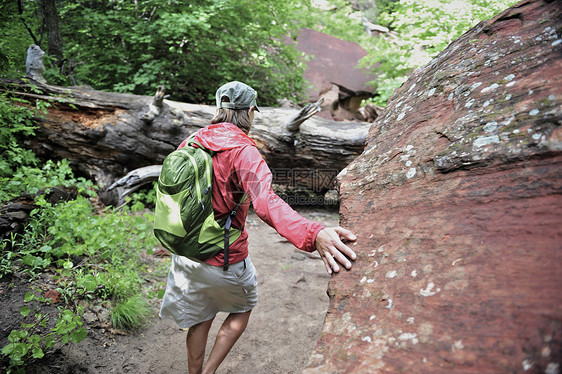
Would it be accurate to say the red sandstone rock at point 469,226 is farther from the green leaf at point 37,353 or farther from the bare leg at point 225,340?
the green leaf at point 37,353

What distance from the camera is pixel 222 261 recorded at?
2.25m

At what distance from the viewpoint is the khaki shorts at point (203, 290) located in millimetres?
2273

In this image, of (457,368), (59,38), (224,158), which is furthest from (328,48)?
(457,368)

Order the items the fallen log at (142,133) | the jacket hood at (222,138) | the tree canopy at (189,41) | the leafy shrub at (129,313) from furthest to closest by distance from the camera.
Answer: the tree canopy at (189,41) < the fallen log at (142,133) < the leafy shrub at (129,313) < the jacket hood at (222,138)

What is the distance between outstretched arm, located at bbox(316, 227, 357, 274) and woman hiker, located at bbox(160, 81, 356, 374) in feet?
1.07

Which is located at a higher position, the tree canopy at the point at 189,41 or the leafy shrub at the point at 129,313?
the tree canopy at the point at 189,41

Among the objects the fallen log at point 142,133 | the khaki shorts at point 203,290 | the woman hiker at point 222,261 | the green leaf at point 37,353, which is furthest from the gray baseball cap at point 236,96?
the fallen log at point 142,133

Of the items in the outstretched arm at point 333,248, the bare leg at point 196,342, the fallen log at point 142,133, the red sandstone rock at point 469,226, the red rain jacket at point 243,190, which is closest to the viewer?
the red sandstone rock at point 469,226

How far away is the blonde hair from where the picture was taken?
2391mm

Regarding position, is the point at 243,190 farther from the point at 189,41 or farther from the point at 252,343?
the point at 189,41

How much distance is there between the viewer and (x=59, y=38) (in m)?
7.34

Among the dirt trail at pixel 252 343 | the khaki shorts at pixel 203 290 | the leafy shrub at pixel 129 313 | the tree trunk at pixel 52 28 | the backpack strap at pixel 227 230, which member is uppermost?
the tree trunk at pixel 52 28

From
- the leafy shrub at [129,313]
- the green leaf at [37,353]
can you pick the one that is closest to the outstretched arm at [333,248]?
the green leaf at [37,353]

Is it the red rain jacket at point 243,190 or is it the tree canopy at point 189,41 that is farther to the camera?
the tree canopy at point 189,41
